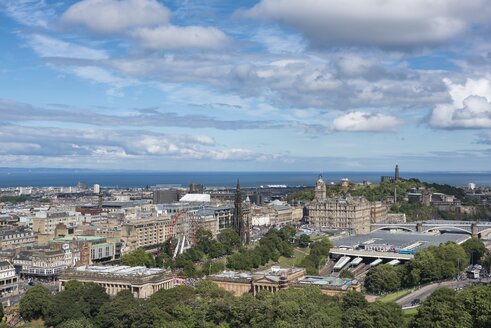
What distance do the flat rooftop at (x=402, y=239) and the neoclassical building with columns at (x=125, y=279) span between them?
41.9 meters

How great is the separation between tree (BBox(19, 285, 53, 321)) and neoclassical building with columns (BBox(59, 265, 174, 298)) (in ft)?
36.0

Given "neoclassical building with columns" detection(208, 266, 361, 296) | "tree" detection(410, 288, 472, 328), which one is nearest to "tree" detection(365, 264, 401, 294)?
"neoclassical building with columns" detection(208, 266, 361, 296)

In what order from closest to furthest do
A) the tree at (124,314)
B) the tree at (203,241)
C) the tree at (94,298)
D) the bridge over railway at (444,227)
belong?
the tree at (124,314) → the tree at (94,298) → the tree at (203,241) → the bridge over railway at (444,227)

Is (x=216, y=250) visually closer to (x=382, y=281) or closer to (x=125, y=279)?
(x=125, y=279)

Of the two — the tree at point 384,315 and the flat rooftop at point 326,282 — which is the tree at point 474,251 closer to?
the flat rooftop at point 326,282

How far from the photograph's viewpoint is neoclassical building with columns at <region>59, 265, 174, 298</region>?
7506 centimetres

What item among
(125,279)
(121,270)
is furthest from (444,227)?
(125,279)

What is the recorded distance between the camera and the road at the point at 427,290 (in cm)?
7132

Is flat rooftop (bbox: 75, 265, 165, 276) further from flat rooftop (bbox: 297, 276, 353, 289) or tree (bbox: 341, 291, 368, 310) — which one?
tree (bbox: 341, 291, 368, 310)

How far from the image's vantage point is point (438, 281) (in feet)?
272

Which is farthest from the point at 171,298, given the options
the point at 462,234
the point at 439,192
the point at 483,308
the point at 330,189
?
the point at 439,192

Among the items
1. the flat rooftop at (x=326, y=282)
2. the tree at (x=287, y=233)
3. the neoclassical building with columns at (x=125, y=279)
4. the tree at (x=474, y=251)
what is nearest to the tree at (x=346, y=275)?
the flat rooftop at (x=326, y=282)

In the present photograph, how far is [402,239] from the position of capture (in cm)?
11862

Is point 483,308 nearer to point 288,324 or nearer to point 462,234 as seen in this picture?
point 288,324
